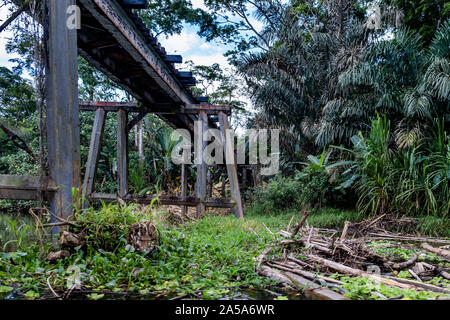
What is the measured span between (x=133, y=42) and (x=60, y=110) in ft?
7.23

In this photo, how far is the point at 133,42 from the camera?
497cm

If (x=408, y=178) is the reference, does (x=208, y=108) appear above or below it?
above

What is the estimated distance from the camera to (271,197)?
9883 millimetres

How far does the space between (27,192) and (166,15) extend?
543 inches

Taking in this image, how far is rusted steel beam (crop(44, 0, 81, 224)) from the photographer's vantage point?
3145 mm

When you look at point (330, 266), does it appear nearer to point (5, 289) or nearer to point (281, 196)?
point (5, 289)

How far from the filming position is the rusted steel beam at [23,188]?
3.12 metres

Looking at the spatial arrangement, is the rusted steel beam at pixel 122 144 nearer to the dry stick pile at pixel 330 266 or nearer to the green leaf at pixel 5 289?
the dry stick pile at pixel 330 266

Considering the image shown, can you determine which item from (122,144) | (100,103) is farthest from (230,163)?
(100,103)

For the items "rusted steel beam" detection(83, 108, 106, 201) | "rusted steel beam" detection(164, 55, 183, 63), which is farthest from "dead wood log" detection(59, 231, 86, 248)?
"rusted steel beam" detection(83, 108, 106, 201)

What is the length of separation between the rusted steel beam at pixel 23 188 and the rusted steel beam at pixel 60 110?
68 millimetres

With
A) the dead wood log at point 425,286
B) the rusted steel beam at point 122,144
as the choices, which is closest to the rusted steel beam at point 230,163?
the rusted steel beam at point 122,144
